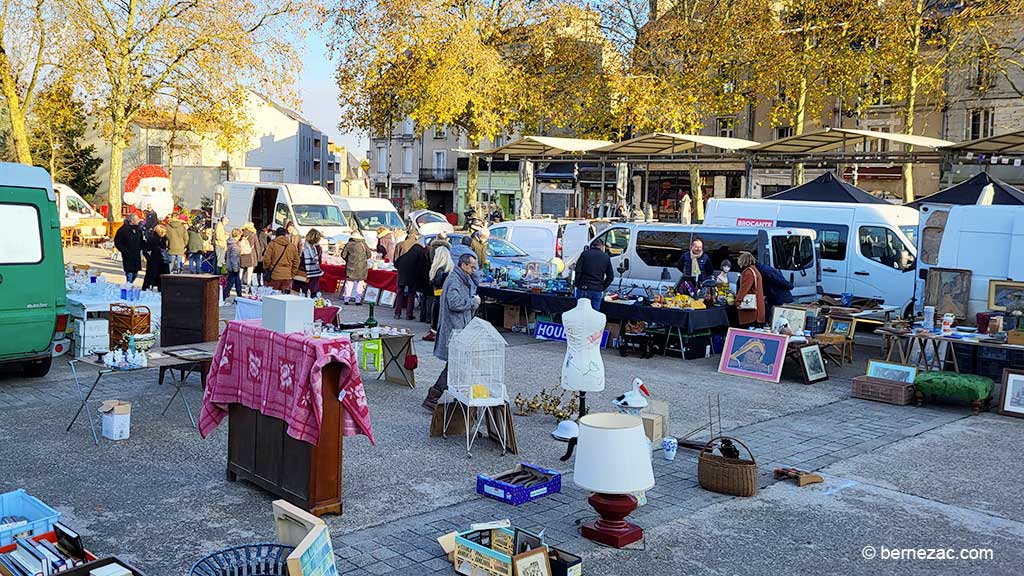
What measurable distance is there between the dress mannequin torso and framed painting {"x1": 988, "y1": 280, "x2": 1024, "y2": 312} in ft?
22.0

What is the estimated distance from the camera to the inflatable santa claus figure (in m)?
31.9

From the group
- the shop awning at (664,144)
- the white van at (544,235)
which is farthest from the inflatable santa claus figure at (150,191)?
the shop awning at (664,144)

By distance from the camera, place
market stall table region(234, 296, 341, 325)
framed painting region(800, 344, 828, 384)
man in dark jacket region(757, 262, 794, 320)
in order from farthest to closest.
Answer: man in dark jacket region(757, 262, 794, 320) → framed painting region(800, 344, 828, 384) → market stall table region(234, 296, 341, 325)

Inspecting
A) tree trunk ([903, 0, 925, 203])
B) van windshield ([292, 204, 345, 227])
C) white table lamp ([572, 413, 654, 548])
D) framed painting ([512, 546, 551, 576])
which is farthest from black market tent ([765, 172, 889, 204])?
framed painting ([512, 546, 551, 576])

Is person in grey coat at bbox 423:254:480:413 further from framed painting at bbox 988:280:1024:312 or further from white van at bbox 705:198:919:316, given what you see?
white van at bbox 705:198:919:316

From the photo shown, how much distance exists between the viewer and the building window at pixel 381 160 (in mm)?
70625

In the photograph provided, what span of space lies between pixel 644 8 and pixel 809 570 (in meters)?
33.6

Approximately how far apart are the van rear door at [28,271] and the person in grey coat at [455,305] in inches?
174

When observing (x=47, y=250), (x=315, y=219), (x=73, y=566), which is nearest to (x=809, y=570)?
(x=73, y=566)

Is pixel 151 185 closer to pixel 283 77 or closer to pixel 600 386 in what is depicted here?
pixel 283 77

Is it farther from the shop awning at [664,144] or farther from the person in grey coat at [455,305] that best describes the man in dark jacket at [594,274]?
the shop awning at [664,144]

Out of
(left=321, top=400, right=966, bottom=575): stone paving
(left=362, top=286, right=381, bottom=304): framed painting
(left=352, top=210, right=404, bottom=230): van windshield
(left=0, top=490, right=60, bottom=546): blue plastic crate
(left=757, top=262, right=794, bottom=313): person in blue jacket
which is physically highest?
(left=352, top=210, right=404, bottom=230): van windshield

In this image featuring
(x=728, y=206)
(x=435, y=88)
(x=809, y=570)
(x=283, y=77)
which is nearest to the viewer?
(x=809, y=570)

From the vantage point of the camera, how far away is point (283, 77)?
31062mm
